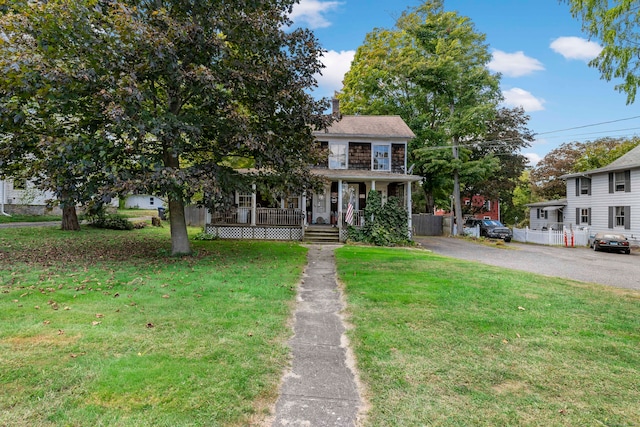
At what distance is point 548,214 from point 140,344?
117ft

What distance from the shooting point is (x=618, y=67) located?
653 centimetres

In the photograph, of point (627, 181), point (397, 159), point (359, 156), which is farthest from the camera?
point (627, 181)

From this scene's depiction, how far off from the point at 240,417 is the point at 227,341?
1.53 m

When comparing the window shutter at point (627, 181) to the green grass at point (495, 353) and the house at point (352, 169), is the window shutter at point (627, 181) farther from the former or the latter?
the green grass at point (495, 353)

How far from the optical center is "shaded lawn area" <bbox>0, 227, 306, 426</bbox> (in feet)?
9.07

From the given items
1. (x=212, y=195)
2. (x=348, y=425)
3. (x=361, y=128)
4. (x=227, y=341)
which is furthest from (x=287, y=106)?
(x=361, y=128)

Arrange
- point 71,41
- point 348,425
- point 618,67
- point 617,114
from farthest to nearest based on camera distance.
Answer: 1. point 617,114
2. point 71,41
3. point 618,67
4. point 348,425

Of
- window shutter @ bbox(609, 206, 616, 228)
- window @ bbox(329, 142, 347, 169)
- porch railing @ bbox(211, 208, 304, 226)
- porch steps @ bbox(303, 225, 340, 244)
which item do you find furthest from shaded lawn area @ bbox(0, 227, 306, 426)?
window shutter @ bbox(609, 206, 616, 228)

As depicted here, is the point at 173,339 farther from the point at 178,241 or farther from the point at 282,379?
the point at 178,241

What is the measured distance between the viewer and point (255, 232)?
17.9 meters

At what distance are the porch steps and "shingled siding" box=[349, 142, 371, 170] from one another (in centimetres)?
430

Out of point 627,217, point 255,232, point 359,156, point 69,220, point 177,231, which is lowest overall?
point 255,232

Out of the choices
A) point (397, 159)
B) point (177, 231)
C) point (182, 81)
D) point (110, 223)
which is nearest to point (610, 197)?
point (397, 159)

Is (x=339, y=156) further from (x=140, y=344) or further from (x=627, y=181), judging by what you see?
(x=627, y=181)
